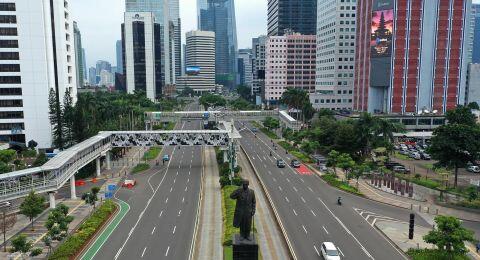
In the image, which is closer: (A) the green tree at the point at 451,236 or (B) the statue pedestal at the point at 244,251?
(B) the statue pedestal at the point at 244,251

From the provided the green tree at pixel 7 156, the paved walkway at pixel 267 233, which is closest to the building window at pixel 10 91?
the green tree at pixel 7 156

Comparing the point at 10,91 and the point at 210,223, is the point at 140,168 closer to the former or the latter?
the point at 210,223

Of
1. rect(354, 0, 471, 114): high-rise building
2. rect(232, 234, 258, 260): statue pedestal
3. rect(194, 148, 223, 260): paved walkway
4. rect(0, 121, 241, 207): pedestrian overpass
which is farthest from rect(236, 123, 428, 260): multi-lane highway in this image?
rect(354, 0, 471, 114): high-rise building

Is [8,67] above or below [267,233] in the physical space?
above

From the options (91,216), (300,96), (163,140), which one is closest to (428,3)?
(300,96)

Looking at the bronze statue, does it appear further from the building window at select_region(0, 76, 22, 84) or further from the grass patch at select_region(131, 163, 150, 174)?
the building window at select_region(0, 76, 22, 84)

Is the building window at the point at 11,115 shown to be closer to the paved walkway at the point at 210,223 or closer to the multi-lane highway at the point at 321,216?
the paved walkway at the point at 210,223

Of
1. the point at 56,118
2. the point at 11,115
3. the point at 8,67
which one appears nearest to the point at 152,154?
the point at 56,118
